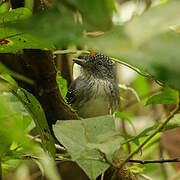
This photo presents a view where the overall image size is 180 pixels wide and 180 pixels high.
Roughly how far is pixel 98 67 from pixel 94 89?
299 mm

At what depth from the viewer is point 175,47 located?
1.11 feet

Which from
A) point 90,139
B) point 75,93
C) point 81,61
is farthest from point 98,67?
point 90,139

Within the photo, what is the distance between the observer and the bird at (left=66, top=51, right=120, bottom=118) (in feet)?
7.00

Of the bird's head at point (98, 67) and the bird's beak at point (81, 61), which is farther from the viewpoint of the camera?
the bird's head at point (98, 67)

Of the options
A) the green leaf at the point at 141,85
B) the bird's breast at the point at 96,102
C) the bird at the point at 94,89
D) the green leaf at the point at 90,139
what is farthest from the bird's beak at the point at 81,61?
the green leaf at the point at 90,139

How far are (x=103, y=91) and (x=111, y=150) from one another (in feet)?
5.46

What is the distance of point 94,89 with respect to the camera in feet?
7.55

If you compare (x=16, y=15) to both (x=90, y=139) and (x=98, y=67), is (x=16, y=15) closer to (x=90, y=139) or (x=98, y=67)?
(x=90, y=139)

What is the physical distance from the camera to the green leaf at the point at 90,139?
629 millimetres

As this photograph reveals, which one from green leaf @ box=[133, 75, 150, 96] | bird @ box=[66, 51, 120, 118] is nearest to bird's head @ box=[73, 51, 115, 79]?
bird @ box=[66, 51, 120, 118]

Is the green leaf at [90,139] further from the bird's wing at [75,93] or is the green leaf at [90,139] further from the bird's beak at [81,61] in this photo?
the bird's beak at [81,61]

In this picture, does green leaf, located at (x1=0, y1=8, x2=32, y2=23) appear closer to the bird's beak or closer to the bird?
the bird

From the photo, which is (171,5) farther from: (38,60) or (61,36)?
(38,60)

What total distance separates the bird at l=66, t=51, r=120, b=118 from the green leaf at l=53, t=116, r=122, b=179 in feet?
3.83
